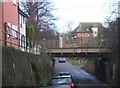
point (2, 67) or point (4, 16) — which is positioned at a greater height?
point (4, 16)

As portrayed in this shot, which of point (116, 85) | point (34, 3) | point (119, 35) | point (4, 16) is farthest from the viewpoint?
point (34, 3)

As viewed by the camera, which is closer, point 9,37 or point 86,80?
point 9,37

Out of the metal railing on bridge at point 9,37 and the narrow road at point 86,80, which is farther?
the narrow road at point 86,80

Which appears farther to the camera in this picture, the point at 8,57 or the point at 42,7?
the point at 42,7

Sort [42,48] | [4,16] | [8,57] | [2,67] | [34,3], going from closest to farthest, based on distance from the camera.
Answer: [2,67], [8,57], [4,16], [42,48], [34,3]

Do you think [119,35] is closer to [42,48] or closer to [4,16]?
[4,16]

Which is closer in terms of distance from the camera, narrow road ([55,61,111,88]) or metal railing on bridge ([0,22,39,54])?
metal railing on bridge ([0,22,39,54])

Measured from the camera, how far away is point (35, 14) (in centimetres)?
4175

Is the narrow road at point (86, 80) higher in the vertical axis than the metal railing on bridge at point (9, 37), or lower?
lower

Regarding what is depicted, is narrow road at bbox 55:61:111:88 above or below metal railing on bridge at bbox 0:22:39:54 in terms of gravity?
below

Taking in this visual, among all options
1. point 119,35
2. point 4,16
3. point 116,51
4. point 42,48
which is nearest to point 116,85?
point 116,51

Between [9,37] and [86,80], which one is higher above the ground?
[9,37]

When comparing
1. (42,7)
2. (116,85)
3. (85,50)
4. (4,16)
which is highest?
(42,7)

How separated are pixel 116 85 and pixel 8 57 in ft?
55.9
